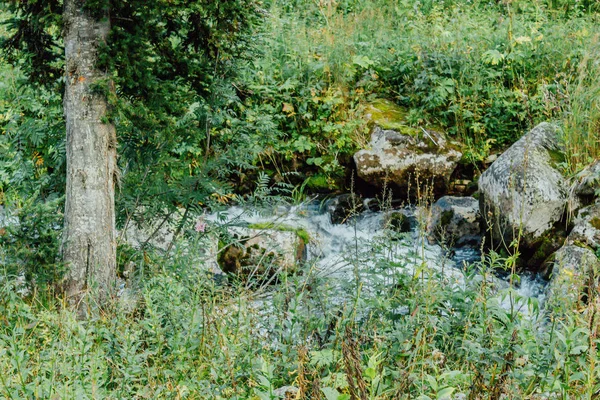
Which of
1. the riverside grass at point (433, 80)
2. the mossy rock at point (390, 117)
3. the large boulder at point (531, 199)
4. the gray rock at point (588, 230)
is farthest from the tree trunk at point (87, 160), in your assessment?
the mossy rock at point (390, 117)

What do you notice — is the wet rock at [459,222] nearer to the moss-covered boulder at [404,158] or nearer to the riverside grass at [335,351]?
the moss-covered boulder at [404,158]

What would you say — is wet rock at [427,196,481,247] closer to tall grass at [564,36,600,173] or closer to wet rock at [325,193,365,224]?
wet rock at [325,193,365,224]

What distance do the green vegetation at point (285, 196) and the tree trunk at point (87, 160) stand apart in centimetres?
A: 15

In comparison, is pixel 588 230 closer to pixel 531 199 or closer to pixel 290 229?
pixel 531 199

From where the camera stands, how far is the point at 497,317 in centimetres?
295

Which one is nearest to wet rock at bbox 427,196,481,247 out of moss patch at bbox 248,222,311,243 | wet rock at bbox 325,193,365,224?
wet rock at bbox 325,193,365,224

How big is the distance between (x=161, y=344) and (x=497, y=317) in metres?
1.72

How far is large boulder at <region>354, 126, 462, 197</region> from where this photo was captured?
8.59 metres

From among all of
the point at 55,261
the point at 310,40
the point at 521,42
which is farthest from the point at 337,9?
the point at 55,261

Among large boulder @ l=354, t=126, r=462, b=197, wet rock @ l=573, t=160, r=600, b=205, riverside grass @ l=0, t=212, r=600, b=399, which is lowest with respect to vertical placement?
large boulder @ l=354, t=126, r=462, b=197

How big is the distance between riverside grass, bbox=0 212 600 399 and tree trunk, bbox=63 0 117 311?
702mm

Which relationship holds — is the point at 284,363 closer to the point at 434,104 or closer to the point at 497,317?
the point at 497,317

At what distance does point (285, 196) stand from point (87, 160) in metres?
1.94

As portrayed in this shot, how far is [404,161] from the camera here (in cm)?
859
